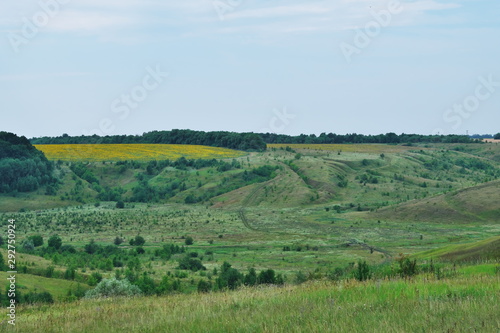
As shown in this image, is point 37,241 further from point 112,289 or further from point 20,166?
point 20,166

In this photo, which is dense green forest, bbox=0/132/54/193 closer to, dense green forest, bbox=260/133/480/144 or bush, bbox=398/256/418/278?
bush, bbox=398/256/418/278

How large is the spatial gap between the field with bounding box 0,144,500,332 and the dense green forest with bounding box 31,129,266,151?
1168 cm

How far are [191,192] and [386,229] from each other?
3913 cm

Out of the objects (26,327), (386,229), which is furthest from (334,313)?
(386,229)

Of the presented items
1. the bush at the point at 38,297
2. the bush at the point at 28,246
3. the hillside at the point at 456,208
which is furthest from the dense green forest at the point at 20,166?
the bush at the point at 38,297

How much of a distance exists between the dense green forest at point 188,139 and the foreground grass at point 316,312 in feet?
374

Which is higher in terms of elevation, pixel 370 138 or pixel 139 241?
pixel 370 138

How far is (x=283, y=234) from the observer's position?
5712 cm

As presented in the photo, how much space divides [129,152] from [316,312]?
104871mm

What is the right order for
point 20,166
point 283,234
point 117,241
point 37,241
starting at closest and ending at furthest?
1. point 37,241
2. point 117,241
3. point 283,234
4. point 20,166

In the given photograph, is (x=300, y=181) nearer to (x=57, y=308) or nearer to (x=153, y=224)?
(x=153, y=224)

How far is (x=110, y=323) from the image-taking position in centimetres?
1134

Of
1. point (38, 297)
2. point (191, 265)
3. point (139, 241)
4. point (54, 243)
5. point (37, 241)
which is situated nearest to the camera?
point (38, 297)

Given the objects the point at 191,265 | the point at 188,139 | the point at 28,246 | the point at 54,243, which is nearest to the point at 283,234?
the point at 191,265
